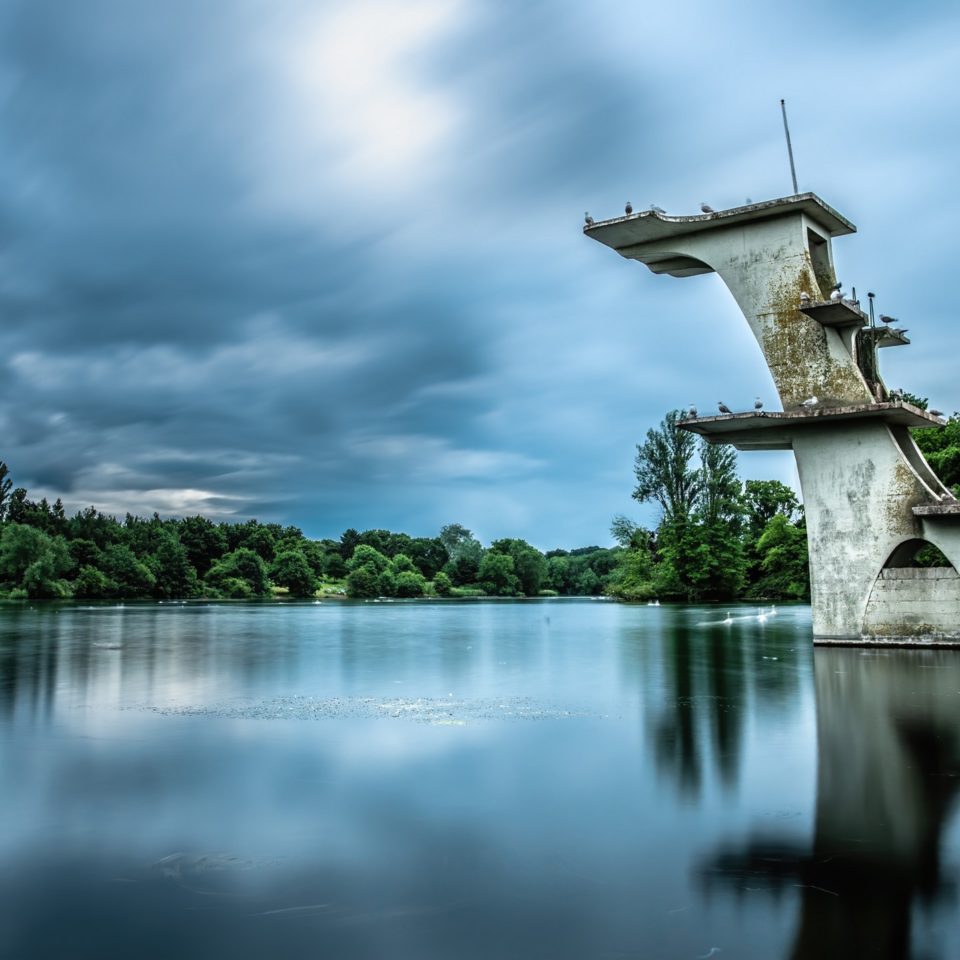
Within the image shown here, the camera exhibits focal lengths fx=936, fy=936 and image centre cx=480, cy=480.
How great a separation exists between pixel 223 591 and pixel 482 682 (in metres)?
88.5

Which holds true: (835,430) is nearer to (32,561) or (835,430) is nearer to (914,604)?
(914,604)

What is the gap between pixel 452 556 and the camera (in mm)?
135750

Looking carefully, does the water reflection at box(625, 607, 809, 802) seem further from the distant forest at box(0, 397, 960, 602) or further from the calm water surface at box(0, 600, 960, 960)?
the distant forest at box(0, 397, 960, 602)

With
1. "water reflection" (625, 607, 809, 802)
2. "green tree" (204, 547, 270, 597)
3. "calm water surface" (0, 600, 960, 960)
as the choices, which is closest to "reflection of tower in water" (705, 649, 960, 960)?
"calm water surface" (0, 600, 960, 960)

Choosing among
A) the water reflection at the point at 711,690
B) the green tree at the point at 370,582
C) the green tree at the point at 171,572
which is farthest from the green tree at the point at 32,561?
the water reflection at the point at 711,690

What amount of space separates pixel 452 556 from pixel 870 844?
130708 millimetres

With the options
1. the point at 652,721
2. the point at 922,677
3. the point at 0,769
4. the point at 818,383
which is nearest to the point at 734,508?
the point at 818,383

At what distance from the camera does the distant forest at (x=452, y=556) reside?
67438mm

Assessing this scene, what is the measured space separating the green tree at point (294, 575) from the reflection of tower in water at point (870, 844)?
318ft

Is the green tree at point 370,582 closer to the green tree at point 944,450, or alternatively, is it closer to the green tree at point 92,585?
the green tree at point 92,585

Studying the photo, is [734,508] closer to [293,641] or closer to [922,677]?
[293,641]

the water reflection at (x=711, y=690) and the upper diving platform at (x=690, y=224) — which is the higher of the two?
the upper diving platform at (x=690, y=224)

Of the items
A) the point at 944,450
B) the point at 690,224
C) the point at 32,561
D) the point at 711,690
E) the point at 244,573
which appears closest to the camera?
the point at 711,690

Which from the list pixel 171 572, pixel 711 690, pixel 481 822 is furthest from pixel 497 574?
pixel 481 822
